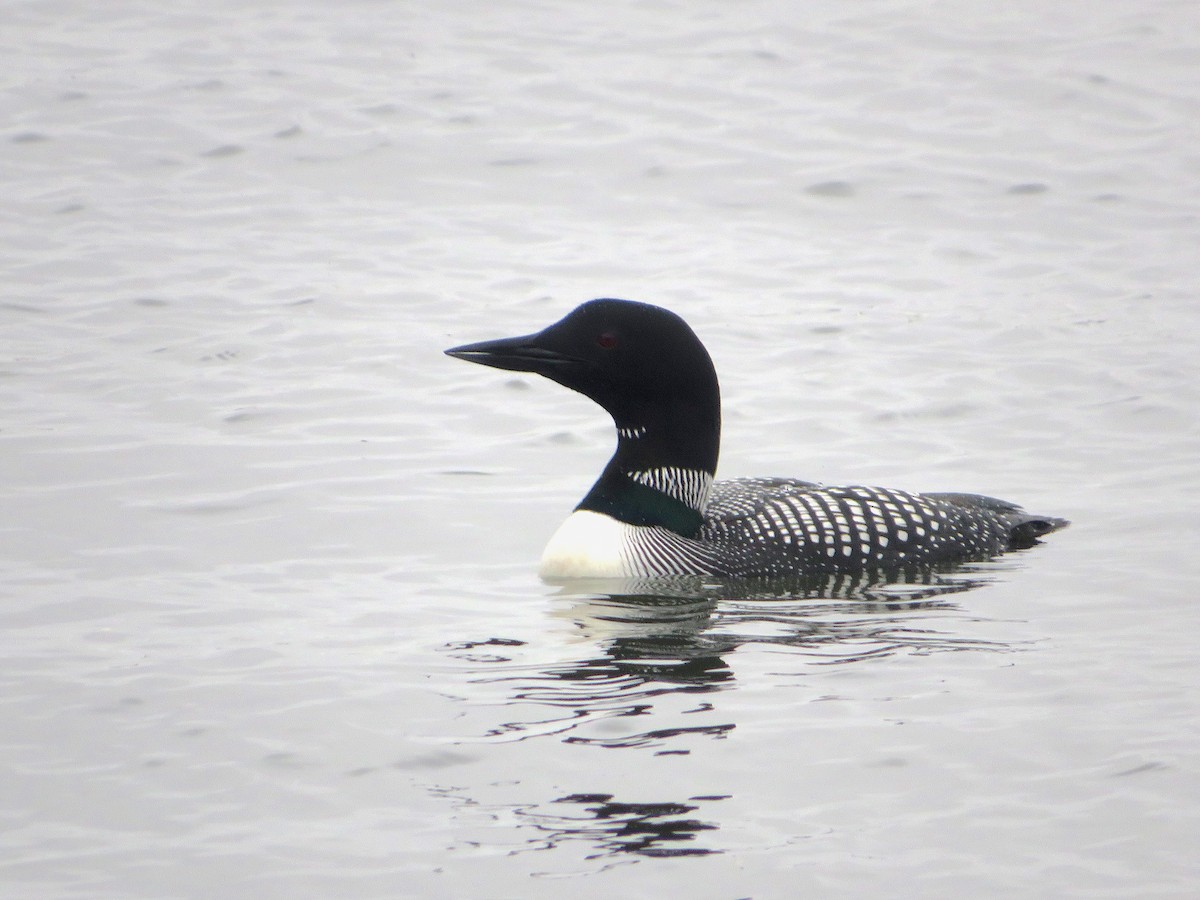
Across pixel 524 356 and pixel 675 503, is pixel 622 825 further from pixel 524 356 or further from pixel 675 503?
pixel 524 356

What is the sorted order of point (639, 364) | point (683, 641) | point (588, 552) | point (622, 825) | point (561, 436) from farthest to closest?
1. point (561, 436)
2. point (639, 364)
3. point (588, 552)
4. point (683, 641)
5. point (622, 825)

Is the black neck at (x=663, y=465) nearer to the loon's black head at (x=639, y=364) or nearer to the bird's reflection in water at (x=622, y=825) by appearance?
the loon's black head at (x=639, y=364)

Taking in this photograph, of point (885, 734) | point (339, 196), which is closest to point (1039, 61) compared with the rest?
point (339, 196)

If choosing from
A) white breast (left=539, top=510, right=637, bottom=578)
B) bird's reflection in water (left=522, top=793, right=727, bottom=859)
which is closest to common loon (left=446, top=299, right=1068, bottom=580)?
white breast (left=539, top=510, right=637, bottom=578)

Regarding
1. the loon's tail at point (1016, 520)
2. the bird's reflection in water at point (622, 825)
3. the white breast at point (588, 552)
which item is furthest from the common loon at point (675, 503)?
the bird's reflection in water at point (622, 825)

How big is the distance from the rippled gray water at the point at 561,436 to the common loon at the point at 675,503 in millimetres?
173

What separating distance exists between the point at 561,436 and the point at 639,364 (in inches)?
58.5

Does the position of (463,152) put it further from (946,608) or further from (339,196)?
(946,608)

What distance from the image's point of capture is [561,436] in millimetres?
6672

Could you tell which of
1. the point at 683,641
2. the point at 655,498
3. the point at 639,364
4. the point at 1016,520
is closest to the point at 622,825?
the point at 683,641

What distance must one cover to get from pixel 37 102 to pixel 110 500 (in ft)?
19.8

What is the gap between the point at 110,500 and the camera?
566 centimetres

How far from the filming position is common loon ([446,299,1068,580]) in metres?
5.17

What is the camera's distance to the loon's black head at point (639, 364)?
5215mm
